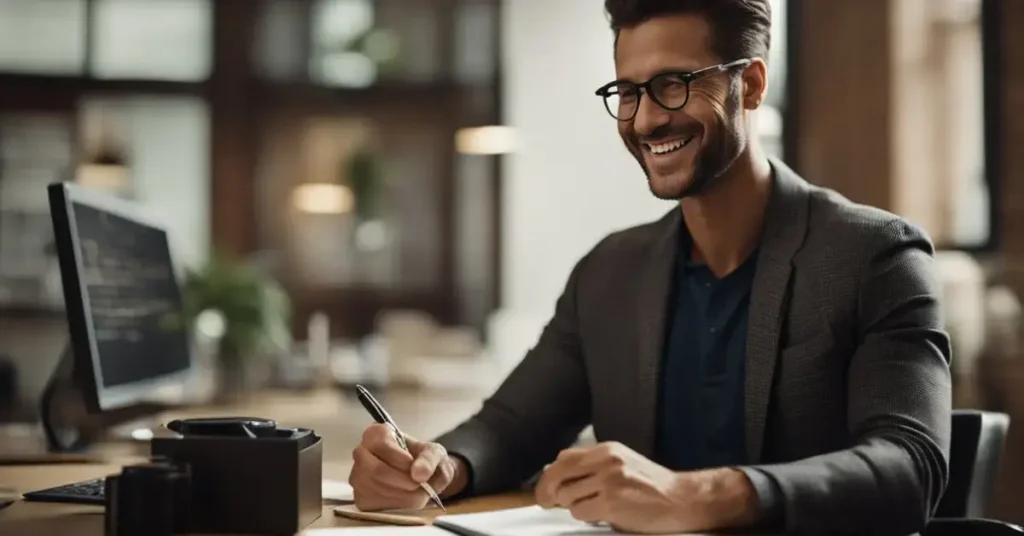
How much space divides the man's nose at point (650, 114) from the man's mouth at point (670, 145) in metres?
0.03

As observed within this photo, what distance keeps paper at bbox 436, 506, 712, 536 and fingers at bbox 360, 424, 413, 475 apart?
11 cm

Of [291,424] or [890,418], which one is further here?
[291,424]

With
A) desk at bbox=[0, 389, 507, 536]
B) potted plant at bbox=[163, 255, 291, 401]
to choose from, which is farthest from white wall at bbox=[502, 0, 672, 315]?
potted plant at bbox=[163, 255, 291, 401]

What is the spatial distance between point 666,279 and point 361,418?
2036 millimetres

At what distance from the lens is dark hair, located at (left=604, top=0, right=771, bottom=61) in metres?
1.59

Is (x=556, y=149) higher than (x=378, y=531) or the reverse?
higher

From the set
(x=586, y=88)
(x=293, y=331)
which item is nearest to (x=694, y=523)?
(x=586, y=88)

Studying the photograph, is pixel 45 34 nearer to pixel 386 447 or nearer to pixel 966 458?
pixel 386 447

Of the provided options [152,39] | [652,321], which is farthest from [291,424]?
[152,39]

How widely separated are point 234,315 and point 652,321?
2.21m

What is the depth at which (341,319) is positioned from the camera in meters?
8.95

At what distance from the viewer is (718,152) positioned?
1609mm

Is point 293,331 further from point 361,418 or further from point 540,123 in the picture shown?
point 361,418

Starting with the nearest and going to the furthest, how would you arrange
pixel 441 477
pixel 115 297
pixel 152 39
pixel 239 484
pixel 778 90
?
pixel 239 484 < pixel 441 477 < pixel 115 297 < pixel 778 90 < pixel 152 39
